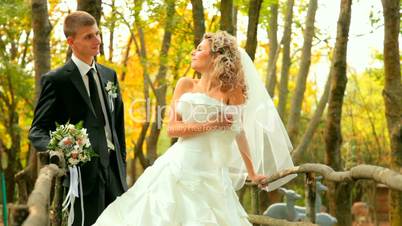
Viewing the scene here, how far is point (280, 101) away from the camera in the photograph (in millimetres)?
16688

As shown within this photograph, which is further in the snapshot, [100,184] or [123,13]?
[123,13]

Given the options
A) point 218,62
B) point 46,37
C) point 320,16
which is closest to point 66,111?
point 218,62

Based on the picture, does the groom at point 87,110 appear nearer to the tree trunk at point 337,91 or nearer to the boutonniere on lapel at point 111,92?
the boutonniere on lapel at point 111,92

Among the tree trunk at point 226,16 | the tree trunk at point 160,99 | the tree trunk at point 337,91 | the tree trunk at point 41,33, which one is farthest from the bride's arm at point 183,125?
the tree trunk at point 160,99

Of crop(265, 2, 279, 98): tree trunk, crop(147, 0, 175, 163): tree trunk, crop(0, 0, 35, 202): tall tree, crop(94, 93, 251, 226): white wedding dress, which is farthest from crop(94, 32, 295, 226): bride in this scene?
crop(0, 0, 35, 202): tall tree

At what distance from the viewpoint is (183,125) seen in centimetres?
536

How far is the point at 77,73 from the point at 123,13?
38.6 ft

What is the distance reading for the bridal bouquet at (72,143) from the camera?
470 cm

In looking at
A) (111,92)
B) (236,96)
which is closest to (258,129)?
(236,96)

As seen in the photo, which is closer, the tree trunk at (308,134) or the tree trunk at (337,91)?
the tree trunk at (337,91)

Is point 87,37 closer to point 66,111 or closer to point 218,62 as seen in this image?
point 66,111

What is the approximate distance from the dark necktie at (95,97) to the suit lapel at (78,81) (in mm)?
54

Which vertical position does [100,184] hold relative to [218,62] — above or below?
below

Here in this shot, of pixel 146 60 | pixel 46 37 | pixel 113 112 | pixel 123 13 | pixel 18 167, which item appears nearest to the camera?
pixel 113 112
